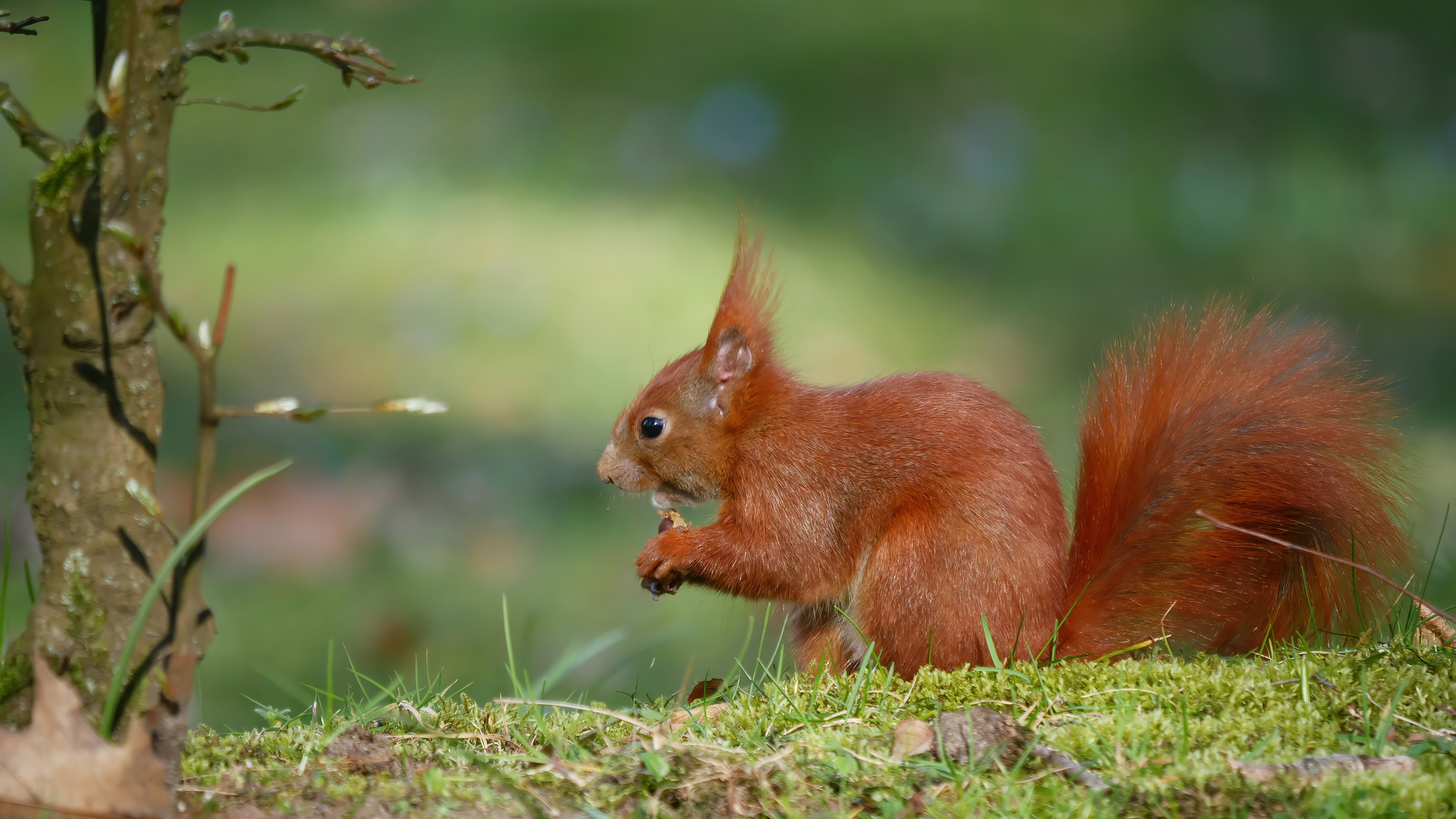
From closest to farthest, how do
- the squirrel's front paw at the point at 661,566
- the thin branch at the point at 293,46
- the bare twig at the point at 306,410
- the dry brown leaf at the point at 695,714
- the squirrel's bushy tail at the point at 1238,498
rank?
1. the bare twig at the point at 306,410
2. the thin branch at the point at 293,46
3. the dry brown leaf at the point at 695,714
4. the squirrel's bushy tail at the point at 1238,498
5. the squirrel's front paw at the point at 661,566

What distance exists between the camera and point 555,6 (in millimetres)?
5820

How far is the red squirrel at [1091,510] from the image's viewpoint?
1584 millimetres

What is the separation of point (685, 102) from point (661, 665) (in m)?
3.14

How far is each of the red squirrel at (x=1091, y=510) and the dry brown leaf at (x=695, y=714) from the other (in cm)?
28

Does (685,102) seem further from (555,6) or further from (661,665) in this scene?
(661,665)

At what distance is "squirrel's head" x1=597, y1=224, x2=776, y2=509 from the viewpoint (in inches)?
73.0

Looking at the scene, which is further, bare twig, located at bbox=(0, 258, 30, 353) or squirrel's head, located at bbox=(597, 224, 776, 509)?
squirrel's head, located at bbox=(597, 224, 776, 509)

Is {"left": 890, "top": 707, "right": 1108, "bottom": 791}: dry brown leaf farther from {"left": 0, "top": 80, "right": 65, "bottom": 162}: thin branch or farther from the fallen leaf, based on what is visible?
{"left": 0, "top": 80, "right": 65, "bottom": 162}: thin branch

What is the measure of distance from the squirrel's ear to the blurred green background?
3.79 ft

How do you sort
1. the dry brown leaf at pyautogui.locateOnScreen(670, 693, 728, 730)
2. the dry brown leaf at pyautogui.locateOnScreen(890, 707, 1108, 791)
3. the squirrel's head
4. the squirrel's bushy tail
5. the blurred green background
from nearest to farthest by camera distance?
the dry brown leaf at pyautogui.locateOnScreen(890, 707, 1108, 791)
the dry brown leaf at pyautogui.locateOnScreen(670, 693, 728, 730)
the squirrel's bushy tail
the squirrel's head
the blurred green background

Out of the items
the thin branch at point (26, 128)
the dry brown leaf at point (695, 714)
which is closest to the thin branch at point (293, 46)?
the thin branch at point (26, 128)

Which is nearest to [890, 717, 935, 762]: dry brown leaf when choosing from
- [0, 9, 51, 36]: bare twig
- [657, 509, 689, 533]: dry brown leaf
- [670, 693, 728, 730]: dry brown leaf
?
[670, 693, 728, 730]: dry brown leaf

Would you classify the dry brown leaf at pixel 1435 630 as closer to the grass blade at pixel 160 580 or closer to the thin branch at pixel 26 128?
the grass blade at pixel 160 580

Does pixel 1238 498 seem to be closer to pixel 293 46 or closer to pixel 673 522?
pixel 673 522
